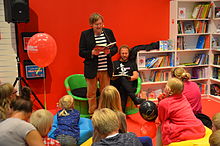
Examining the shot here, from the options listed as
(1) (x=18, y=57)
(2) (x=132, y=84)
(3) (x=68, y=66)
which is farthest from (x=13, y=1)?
(2) (x=132, y=84)

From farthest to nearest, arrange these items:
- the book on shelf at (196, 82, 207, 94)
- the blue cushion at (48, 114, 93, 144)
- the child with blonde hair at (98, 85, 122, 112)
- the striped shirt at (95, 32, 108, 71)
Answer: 1. the book on shelf at (196, 82, 207, 94)
2. the striped shirt at (95, 32, 108, 71)
3. the blue cushion at (48, 114, 93, 144)
4. the child with blonde hair at (98, 85, 122, 112)

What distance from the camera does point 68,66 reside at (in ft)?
16.1

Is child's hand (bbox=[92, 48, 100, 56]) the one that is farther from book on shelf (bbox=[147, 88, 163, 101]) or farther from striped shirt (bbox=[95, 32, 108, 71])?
book on shelf (bbox=[147, 88, 163, 101])

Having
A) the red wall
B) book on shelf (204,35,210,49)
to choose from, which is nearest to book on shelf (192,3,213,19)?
book on shelf (204,35,210,49)

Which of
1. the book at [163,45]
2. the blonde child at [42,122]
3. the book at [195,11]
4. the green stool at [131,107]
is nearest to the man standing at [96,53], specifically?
the green stool at [131,107]

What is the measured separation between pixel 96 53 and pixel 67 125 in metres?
1.31

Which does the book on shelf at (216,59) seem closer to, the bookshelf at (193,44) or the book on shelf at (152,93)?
the bookshelf at (193,44)

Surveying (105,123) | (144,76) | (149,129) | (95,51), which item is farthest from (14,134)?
(144,76)

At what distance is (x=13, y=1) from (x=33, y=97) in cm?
174

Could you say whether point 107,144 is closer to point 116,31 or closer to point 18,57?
point 18,57

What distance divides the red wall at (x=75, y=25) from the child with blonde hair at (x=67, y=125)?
1.82 meters

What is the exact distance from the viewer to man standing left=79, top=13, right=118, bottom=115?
373cm

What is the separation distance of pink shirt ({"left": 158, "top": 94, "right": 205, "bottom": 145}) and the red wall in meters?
2.53

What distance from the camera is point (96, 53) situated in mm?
3689
